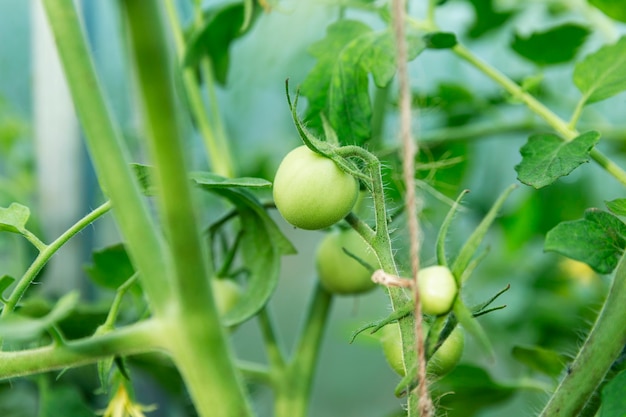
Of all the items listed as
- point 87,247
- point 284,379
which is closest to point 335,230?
point 284,379

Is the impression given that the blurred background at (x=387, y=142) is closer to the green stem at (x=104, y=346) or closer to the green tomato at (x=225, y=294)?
the green tomato at (x=225, y=294)

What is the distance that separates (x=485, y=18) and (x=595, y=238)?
18.1 inches

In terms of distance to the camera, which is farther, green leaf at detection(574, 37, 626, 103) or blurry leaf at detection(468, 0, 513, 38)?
blurry leaf at detection(468, 0, 513, 38)

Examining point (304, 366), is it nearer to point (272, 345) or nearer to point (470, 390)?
point (272, 345)

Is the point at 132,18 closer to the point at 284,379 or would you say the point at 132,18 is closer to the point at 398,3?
the point at 398,3

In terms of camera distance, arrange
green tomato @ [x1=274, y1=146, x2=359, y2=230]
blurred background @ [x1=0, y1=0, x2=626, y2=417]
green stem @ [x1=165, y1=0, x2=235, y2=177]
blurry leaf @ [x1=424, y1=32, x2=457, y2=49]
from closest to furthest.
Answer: green tomato @ [x1=274, y1=146, x2=359, y2=230], blurry leaf @ [x1=424, y1=32, x2=457, y2=49], green stem @ [x1=165, y1=0, x2=235, y2=177], blurred background @ [x1=0, y1=0, x2=626, y2=417]

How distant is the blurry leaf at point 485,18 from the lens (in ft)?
2.54

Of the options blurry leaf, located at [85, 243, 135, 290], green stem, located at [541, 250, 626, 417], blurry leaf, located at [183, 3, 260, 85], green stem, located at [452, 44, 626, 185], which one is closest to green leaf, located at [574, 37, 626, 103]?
green stem, located at [452, 44, 626, 185]

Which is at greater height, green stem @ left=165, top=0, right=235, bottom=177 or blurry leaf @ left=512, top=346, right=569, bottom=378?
green stem @ left=165, top=0, right=235, bottom=177

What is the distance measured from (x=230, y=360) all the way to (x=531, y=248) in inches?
40.1

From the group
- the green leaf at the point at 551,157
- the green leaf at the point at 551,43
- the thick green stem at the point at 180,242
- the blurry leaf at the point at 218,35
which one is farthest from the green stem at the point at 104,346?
the green leaf at the point at 551,43

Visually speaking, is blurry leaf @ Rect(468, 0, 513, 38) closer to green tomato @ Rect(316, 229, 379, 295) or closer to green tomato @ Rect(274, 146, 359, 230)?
green tomato @ Rect(316, 229, 379, 295)

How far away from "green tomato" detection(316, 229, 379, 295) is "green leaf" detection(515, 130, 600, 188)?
0.17 metres

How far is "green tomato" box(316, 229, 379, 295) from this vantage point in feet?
1.96
